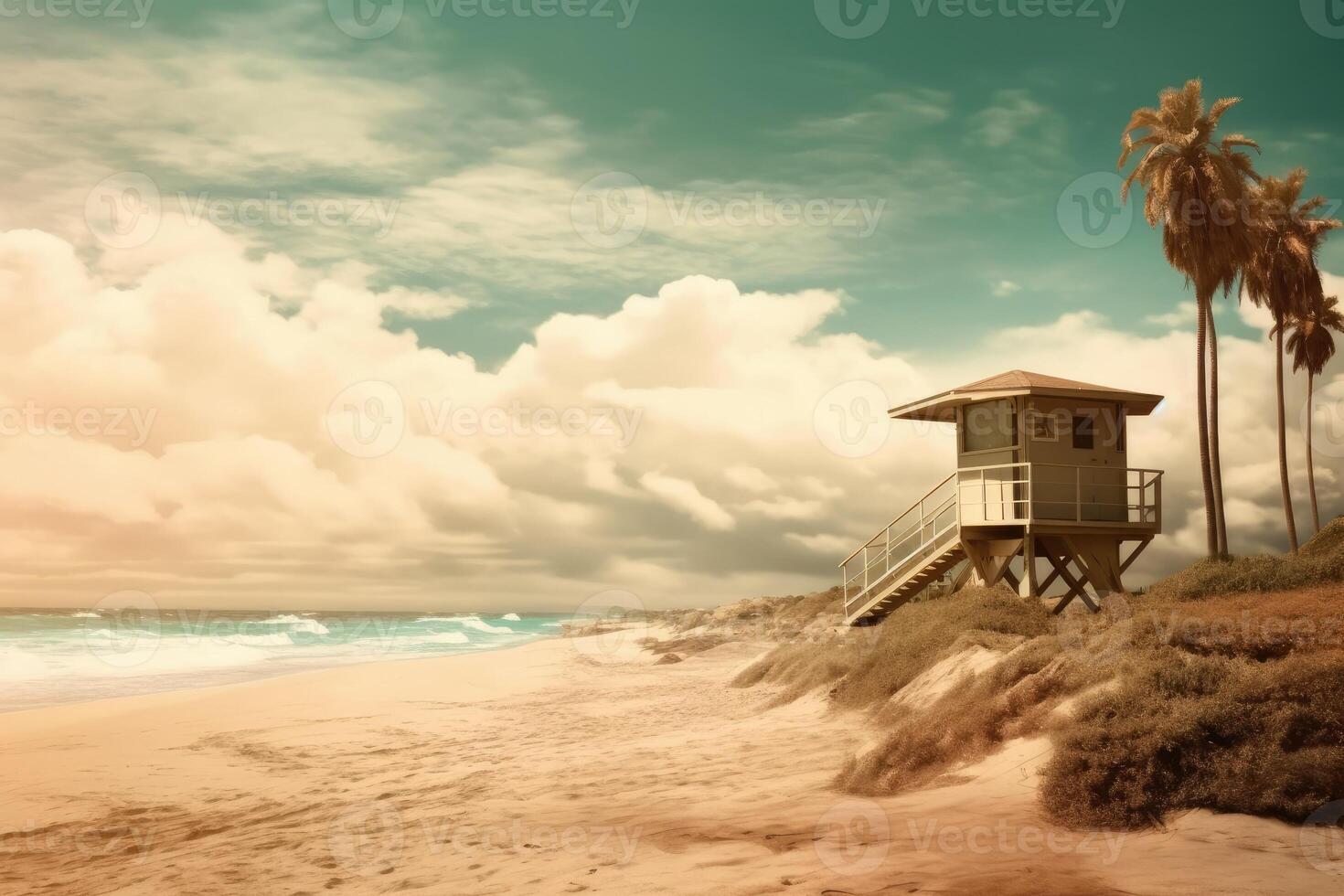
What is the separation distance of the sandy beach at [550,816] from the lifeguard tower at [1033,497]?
256 inches

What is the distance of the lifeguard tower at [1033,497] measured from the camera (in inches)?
818

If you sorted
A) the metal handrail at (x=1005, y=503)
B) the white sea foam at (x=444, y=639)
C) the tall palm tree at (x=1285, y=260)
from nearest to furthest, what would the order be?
the metal handrail at (x=1005, y=503) < the tall palm tree at (x=1285, y=260) < the white sea foam at (x=444, y=639)

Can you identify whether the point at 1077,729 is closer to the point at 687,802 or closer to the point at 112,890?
the point at 687,802

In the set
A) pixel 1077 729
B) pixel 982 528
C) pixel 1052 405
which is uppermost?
→ pixel 1052 405

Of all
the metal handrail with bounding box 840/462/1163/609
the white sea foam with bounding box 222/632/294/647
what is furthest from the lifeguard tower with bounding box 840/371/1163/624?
the white sea foam with bounding box 222/632/294/647

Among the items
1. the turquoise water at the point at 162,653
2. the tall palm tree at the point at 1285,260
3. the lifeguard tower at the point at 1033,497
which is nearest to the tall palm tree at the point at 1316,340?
the tall palm tree at the point at 1285,260

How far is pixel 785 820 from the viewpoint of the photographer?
8.61 meters

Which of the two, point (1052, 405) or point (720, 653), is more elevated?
point (1052, 405)

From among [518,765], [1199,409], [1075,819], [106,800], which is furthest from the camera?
[1199,409]

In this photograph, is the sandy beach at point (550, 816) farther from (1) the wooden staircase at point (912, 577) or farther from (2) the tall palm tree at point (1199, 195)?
(2) the tall palm tree at point (1199, 195)

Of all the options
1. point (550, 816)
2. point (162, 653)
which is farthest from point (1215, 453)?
point (162, 653)

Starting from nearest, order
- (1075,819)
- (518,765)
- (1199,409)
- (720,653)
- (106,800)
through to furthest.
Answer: (1075,819) < (106,800) < (518,765) < (1199,409) < (720,653)

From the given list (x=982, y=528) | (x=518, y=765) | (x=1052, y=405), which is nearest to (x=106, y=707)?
(x=518, y=765)

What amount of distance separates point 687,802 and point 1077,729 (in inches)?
153
